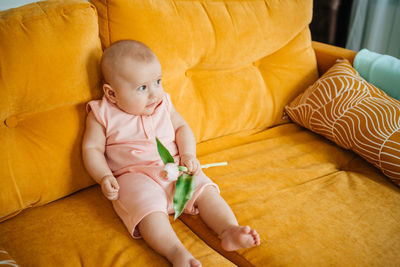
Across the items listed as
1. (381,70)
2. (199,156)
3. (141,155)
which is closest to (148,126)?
(141,155)

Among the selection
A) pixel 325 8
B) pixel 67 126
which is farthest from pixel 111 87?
pixel 325 8

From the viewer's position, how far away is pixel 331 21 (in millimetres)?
2521

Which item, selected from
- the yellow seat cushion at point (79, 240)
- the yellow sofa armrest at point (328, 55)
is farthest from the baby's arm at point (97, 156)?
the yellow sofa armrest at point (328, 55)

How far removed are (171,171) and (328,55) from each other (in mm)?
1174

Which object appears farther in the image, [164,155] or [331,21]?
[331,21]

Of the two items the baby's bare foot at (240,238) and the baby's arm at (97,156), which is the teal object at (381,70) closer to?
the baby's bare foot at (240,238)

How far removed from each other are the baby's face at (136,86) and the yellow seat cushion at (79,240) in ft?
1.15

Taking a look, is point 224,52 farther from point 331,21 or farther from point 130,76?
point 331,21

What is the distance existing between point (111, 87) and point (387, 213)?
1008mm

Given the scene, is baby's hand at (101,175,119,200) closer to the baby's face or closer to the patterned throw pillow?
the baby's face

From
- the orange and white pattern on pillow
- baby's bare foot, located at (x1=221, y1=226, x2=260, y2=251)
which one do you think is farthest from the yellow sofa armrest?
the orange and white pattern on pillow

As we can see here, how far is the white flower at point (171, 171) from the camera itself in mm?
997

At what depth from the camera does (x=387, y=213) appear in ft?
3.43

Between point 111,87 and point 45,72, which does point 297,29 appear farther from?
point 45,72
